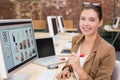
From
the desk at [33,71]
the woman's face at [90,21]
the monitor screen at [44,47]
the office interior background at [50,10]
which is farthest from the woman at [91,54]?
the office interior background at [50,10]

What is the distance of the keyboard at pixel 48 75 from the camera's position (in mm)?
1723

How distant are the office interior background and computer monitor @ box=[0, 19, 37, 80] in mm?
5554

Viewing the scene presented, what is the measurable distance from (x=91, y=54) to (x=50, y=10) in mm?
5931

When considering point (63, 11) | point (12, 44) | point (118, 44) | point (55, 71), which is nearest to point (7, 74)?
point (12, 44)

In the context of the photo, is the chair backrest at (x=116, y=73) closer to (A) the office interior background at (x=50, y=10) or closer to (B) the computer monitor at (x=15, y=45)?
(B) the computer monitor at (x=15, y=45)

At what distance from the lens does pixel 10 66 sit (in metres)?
1.47

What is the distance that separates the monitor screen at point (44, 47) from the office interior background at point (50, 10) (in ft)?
16.2

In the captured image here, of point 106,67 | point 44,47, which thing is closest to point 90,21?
point 106,67

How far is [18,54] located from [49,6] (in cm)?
596

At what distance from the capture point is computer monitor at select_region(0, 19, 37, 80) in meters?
1.41

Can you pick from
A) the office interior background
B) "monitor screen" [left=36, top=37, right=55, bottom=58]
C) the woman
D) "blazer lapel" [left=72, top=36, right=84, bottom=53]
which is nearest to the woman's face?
the woman

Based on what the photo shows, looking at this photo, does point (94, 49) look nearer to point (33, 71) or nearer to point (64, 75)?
point (64, 75)

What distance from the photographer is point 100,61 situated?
1.59m

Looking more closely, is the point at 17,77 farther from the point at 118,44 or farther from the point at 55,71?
the point at 118,44
